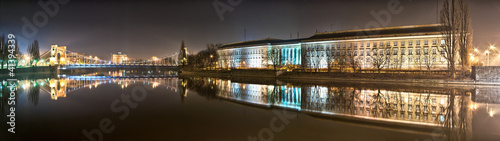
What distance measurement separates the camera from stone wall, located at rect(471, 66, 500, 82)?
29375 millimetres

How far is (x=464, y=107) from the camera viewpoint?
1471cm

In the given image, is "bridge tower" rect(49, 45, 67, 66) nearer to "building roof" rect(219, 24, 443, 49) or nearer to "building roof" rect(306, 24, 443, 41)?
"building roof" rect(219, 24, 443, 49)

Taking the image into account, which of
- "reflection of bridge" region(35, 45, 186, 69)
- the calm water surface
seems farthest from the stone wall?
"reflection of bridge" region(35, 45, 186, 69)

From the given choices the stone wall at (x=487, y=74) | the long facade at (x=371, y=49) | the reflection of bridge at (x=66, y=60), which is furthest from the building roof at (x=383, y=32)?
the reflection of bridge at (x=66, y=60)

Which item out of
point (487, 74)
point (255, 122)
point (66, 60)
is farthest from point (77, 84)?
point (66, 60)

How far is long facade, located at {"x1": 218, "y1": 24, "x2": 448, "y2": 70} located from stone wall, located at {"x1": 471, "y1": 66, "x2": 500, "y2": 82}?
18.9 metres

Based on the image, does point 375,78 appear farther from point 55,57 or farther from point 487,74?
point 55,57

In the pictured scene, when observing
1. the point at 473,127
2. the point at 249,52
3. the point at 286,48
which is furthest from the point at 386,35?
the point at 473,127

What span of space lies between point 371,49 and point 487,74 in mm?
36564

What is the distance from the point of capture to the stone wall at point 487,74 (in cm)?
2938

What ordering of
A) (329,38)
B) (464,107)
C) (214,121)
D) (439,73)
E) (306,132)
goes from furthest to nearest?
(329,38) < (439,73) < (464,107) < (214,121) < (306,132)

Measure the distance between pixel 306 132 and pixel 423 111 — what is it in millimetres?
7478

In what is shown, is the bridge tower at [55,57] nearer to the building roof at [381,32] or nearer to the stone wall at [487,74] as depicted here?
the building roof at [381,32]

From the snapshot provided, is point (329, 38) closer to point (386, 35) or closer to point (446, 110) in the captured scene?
point (386, 35)
